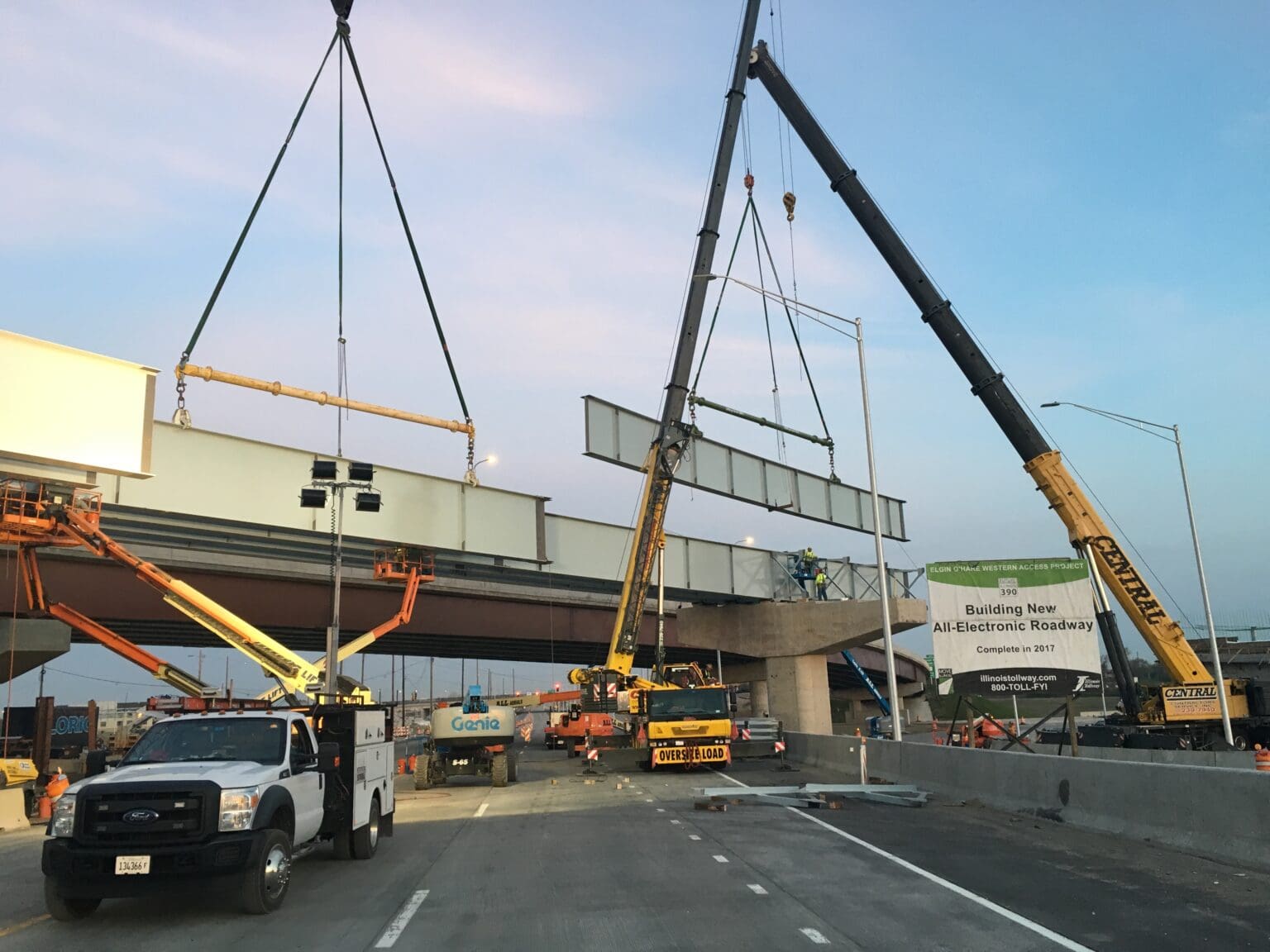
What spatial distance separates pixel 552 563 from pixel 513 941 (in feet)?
107

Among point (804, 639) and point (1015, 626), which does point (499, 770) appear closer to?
point (1015, 626)

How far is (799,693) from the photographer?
4519 cm

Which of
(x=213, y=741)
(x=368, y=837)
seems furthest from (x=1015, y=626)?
(x=213, y=741)

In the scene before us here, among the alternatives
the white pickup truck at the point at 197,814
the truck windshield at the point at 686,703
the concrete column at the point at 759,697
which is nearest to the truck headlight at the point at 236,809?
the white pickup truck at the point at 197,814

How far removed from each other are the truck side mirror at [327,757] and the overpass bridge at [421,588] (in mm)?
20978

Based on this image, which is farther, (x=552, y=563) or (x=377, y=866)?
(x=552, y=563)

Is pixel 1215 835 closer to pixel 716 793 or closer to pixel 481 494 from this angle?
pixel 716 793

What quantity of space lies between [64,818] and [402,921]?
127 inches

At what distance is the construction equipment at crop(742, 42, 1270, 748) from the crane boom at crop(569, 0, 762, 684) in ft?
4.66

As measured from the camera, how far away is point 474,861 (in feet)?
42.4

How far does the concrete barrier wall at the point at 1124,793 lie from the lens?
11398 mm

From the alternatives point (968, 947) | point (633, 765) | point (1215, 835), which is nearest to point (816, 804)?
point (1215, 835)

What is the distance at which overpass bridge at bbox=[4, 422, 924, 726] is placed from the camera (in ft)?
103

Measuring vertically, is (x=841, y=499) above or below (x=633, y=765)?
above
